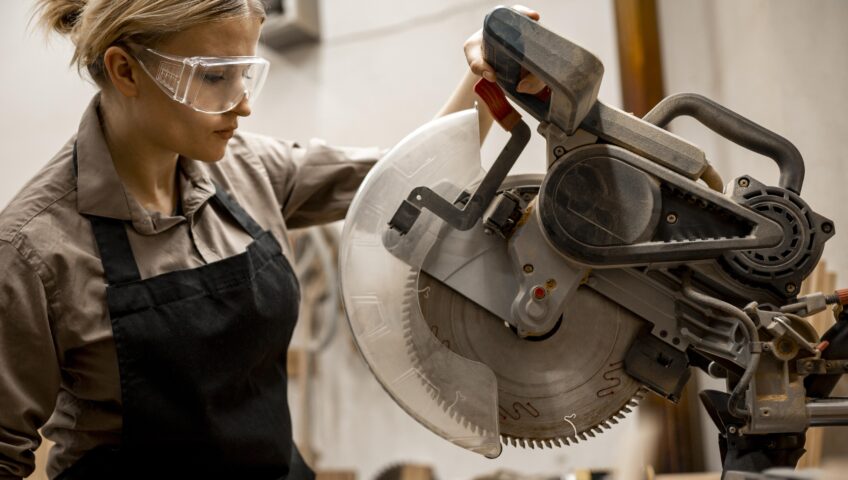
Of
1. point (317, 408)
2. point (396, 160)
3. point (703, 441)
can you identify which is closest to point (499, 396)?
point (396, 160)

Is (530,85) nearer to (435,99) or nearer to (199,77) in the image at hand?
(199,77)

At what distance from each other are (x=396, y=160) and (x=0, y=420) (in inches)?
27.3

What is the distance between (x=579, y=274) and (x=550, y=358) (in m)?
0.13

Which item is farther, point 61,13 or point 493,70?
point 61,13

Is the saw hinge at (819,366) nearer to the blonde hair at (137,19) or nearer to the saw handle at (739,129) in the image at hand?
the saw handle at (739,129)

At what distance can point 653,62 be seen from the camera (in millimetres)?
2238

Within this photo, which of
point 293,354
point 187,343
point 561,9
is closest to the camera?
point 187,343

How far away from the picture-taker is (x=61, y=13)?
1.35m

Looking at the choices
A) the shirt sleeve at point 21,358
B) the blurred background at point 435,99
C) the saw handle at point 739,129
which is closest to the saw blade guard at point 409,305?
the saw handle at point 739,129

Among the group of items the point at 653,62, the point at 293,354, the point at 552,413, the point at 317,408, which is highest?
the point at 653,62

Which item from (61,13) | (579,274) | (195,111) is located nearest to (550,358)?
(579,274)

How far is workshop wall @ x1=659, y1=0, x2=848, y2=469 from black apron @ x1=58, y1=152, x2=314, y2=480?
1061 millimetres

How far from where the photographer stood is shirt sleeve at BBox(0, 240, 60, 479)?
1152 mm

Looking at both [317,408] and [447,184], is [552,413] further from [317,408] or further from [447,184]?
[317,408]
